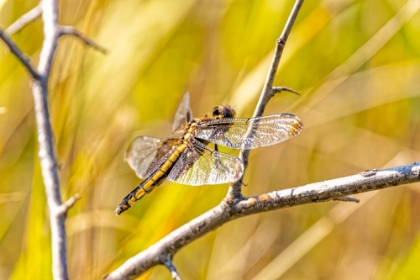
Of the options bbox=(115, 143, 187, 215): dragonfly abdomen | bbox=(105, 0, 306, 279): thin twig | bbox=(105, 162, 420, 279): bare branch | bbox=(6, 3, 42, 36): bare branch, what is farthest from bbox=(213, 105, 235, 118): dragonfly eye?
bbox=(6, 3, 42, 36): bare branch

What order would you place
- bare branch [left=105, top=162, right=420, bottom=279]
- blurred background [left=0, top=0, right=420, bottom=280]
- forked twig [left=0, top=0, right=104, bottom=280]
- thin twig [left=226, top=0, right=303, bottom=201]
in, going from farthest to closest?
blurred background [left=0, top=0, right=420, bottom=280], forked twig [left=0, top=0, right=104, bottom=280], thin twig [left=226, top=0, right=303, bottom=201], bare branch [left=105, top=162, right=420, bottom=279]

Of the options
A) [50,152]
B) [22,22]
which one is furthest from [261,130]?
[22,22]

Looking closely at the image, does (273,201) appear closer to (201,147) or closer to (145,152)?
(201,147)

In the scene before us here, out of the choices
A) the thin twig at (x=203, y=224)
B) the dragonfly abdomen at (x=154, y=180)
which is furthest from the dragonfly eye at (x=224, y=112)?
the thin twig at (x=203, y=224)

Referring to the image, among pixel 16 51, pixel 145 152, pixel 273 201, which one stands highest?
pixel 16 51

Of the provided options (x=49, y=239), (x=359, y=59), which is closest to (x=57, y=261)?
(x=49, y=239)

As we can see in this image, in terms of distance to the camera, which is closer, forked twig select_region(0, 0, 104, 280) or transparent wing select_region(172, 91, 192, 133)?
forked twig select_region(0, 0, 104, 280)

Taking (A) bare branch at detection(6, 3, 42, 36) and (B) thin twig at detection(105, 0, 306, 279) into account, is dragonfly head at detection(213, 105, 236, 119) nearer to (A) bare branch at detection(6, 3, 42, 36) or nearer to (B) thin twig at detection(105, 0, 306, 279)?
(B) thin twig at detection(105, 0, 306, 279)

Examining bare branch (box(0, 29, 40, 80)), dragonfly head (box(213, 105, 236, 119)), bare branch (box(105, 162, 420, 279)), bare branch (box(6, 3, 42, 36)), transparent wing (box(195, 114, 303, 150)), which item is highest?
bare branch (box(6, 3, 42, 36))
